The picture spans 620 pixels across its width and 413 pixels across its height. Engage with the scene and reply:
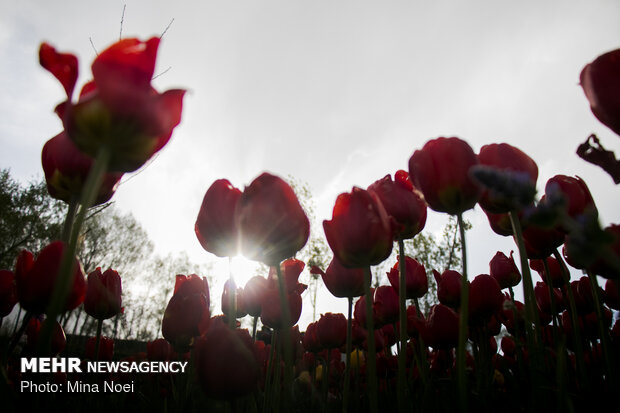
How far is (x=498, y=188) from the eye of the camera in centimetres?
58

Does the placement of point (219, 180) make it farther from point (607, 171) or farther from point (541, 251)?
point (541, 251)

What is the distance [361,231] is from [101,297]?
1312 millimetres

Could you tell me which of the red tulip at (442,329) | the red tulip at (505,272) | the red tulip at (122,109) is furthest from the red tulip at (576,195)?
the red tulip at (122,109)

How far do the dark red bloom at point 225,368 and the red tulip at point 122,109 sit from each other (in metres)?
0.44

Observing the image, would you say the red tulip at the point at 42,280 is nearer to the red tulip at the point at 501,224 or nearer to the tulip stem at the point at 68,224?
the tulip stem at the point at 68,224

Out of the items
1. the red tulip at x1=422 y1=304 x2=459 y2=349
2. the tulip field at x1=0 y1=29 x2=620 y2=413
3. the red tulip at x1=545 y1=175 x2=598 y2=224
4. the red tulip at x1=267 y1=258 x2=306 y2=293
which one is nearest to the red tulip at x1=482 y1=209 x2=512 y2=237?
the tulip field at x1=0 y1=29 x2=620 y2=413

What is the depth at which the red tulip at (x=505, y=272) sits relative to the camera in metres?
1.85

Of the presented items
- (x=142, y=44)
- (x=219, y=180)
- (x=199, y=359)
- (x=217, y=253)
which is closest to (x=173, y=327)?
(x=217, y=253)

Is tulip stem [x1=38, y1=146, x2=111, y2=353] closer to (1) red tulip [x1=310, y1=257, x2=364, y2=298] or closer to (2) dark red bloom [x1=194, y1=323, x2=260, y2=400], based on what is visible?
(2) dark red bloom [x1=194, y1=323, x2=260, y2=400]

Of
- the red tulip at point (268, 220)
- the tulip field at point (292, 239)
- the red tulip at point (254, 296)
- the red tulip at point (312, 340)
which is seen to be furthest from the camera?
the red tulip at point (312, 340)

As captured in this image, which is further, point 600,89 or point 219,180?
point 219,180

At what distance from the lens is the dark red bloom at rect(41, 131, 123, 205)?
3.24 feet

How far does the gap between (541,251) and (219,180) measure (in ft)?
3.95

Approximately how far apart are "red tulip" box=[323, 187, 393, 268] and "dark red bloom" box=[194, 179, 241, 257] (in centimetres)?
29
